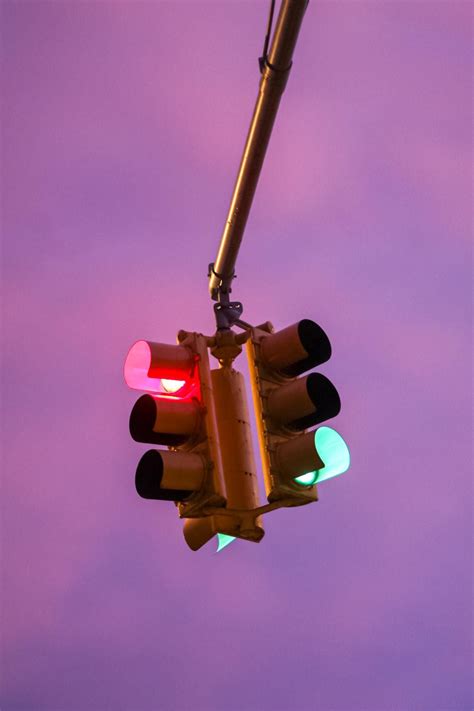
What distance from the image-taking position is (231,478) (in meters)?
5.64

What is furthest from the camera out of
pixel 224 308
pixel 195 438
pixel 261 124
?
pixel 224 308

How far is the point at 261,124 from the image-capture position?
5473 millimetres

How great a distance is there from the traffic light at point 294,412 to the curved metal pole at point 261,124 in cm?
56

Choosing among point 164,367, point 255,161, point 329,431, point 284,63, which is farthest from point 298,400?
point 284,63

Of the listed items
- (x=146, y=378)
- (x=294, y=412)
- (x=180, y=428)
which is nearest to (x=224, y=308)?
(x=146, y=378)

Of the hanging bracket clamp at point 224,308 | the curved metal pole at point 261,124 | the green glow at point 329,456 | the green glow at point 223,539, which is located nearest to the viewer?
the curved metal pole at point 261,124

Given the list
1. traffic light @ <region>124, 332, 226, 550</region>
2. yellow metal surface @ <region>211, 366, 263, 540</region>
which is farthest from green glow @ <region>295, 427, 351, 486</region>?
traffic light @ <region>124, 332, 226, 550</region>

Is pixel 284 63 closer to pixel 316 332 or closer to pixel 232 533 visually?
pixel 316 332

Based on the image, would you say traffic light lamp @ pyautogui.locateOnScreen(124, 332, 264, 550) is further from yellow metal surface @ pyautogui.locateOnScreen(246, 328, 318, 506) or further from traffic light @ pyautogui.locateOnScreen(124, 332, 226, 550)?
yellow metal surface @ pyautogui.locateOnScreen(246, 328, 318, 506)

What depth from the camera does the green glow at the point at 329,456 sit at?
5.54 meters

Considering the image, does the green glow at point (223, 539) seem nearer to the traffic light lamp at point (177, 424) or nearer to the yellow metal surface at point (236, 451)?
the yellow metal surface at point (236, 451)

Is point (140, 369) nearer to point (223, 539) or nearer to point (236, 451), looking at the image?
point (236, 451)

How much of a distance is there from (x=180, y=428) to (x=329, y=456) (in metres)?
0.81

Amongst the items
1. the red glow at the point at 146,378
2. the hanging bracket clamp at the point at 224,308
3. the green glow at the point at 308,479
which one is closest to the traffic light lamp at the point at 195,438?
the red glow at the point at 146,378
